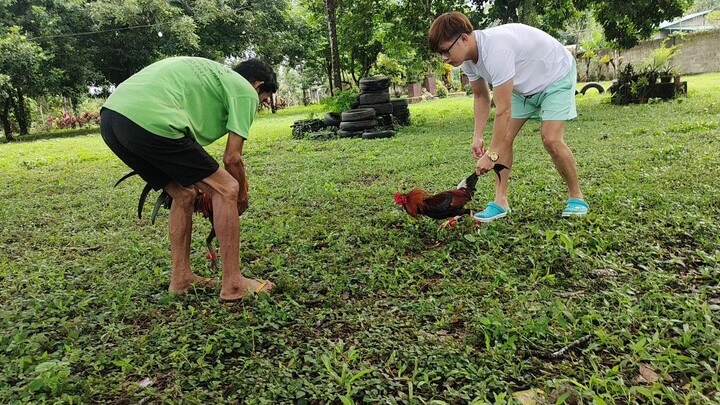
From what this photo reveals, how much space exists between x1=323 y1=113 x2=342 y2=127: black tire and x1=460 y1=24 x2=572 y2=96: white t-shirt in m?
8.41

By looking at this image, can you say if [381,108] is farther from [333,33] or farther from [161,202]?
[161,202]

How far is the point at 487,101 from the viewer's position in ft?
13.3

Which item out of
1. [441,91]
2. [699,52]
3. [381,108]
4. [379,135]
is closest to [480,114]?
[379,135]

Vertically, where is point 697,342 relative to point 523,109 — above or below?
below

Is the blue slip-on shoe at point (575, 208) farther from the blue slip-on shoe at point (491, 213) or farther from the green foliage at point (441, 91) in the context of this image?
the green foliage at point (441, 91)

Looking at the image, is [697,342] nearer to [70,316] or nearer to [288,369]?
[288,369]

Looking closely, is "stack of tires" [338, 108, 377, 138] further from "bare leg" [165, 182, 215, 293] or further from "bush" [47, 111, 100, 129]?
"bush" [47, 111, 100, 129]

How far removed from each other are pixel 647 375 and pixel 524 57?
2.52 metres

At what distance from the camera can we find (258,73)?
3070mm

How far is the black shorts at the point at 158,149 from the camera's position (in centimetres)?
267

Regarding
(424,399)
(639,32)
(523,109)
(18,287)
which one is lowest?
(424,399)

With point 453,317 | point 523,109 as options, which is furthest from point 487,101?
point 453,317

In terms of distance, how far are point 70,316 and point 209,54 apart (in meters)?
24.4

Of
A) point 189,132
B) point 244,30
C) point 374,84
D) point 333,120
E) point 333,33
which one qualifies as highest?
point 244,30
